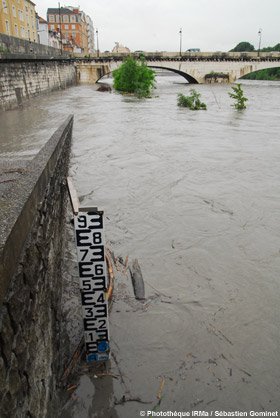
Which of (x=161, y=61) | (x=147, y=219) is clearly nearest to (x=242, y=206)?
(x=147, y=219)

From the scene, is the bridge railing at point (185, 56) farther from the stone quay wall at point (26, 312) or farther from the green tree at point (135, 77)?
the stone quay wall at point (26, 312)

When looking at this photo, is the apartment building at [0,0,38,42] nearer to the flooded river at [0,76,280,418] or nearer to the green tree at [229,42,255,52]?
the flooded river at [0,76,280,418]

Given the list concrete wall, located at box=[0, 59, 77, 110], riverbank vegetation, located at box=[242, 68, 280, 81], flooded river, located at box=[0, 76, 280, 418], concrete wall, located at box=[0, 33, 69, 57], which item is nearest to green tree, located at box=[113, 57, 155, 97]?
concrete wall, located at box=[0, 59, 77, 110]

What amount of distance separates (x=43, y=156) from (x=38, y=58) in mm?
22157

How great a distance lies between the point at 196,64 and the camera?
51.1m

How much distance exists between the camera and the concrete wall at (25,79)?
16.0 metres

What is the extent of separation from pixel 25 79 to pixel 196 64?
1480 inches

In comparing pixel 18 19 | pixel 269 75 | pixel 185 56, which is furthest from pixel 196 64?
pixel 269 75

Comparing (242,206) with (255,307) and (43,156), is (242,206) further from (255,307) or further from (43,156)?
(43,156)

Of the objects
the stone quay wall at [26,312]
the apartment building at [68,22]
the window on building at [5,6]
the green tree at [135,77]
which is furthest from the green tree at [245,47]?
the stone quay wall at [26,312]

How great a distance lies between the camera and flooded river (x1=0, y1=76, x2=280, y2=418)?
274cm

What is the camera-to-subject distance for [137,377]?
2879 millimetres

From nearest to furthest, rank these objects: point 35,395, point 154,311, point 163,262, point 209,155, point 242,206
A: 1. point 35,395
2. point 154,311
3. point 163,262
4. point 242,206
5. point 209,155

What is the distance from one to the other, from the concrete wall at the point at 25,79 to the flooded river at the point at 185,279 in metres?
6.94
